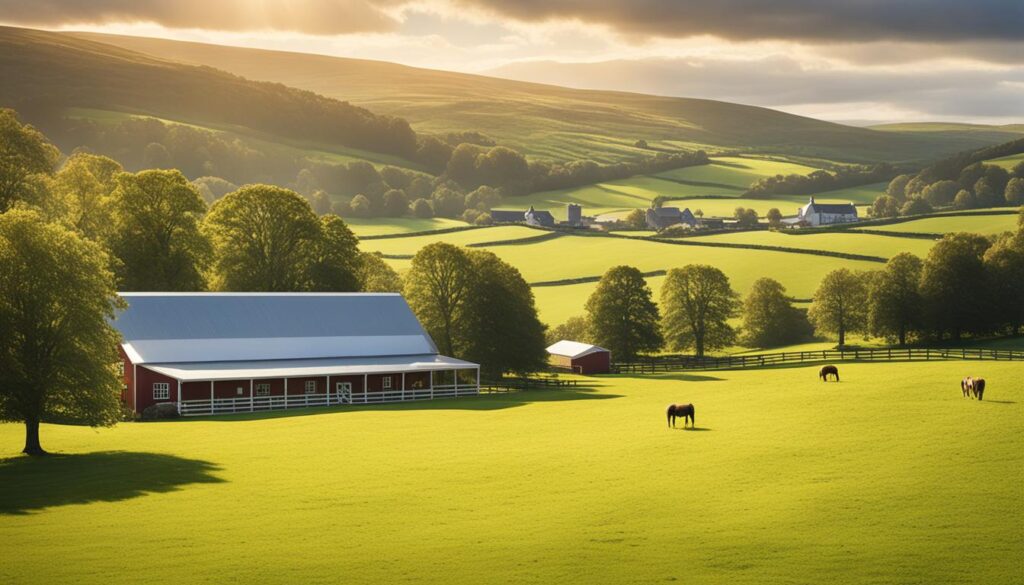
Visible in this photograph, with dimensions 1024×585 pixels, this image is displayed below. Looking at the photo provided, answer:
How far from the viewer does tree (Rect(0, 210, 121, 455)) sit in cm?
4334

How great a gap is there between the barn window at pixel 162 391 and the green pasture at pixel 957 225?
9621 cm

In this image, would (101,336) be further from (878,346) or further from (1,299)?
(878,346)

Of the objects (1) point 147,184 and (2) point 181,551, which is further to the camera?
(1) point 147,184

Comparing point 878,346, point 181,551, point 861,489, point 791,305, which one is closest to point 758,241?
point 791,305

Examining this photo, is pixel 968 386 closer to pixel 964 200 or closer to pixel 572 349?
pixel 572 349

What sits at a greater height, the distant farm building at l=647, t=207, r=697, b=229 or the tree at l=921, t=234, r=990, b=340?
the distant farm building at l=647, t=207, r=697, b=229

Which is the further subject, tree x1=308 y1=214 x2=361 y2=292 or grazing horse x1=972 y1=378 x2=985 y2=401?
tree x1=308 y1=214 x2=361 y2=292

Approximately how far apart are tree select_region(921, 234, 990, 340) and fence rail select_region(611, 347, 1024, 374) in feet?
20.7

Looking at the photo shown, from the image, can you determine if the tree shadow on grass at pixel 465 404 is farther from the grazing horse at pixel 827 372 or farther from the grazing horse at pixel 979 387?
the grazing horse at pixel 979 387

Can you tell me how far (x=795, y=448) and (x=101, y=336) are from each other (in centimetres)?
2862

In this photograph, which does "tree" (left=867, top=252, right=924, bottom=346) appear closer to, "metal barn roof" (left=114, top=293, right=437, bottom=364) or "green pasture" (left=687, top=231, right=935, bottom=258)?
"green pasture" (left=687, top=231, right=935, bottom=258)

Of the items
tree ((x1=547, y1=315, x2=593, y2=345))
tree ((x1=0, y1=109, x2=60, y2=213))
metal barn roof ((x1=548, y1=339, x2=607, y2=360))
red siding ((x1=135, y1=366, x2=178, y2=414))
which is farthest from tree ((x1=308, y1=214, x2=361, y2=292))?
tree ((x1=547, y1=315, x2=593, y2=345))

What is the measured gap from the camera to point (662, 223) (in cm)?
18550

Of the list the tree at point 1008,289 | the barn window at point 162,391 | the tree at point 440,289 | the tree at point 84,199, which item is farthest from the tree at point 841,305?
the tree at point 84,199
